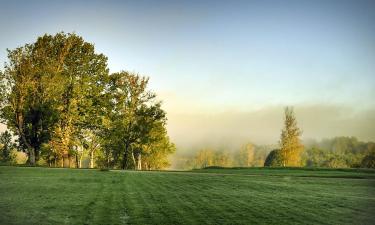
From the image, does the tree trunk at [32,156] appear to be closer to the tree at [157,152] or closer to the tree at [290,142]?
the tree at [157,152]

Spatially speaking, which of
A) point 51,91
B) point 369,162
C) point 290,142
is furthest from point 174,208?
point 369,162

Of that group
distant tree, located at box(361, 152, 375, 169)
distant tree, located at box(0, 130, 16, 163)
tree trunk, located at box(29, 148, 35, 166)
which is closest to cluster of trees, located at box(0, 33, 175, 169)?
tree trunk, located at box(29, 148, 35, 166)

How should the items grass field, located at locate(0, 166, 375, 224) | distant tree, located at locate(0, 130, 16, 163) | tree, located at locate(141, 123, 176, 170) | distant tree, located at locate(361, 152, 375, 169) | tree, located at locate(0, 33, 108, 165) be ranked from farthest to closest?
1. distant tree, located at locate(361, 152, 375, 169)
2. tree, located at locate(141, 123, 176, 170)
3. distant tree, located at locate(0, 130, 16, 163)
4. tree, located at locate(0, 33, 108, 165)
5. grass field, located at locate(0, 166, 375, 224)

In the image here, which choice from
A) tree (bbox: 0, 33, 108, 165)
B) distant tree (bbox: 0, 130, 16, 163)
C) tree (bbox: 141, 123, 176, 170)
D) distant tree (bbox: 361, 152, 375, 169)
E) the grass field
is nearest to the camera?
the grass field

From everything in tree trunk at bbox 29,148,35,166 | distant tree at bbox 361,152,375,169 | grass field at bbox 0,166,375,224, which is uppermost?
tree trunk at bbox 29,148,35,166

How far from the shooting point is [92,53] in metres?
58.4

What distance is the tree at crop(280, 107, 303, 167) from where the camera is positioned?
80250mm

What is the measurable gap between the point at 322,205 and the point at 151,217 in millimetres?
7424

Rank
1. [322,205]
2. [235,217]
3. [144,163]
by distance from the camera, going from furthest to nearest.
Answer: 1. [144,163]
2. [322,205]
3. [235,217]

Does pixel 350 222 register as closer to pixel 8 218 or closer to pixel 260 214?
pixel 260 214

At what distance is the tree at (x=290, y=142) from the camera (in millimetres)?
80250

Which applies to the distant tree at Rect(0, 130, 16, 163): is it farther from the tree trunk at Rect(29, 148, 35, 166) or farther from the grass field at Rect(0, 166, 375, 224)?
the grass field at Rect(0, 166, 375, 224)

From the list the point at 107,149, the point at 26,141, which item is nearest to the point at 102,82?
the point at 26,141

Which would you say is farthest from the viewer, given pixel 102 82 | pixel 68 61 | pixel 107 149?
pixel 107 149
